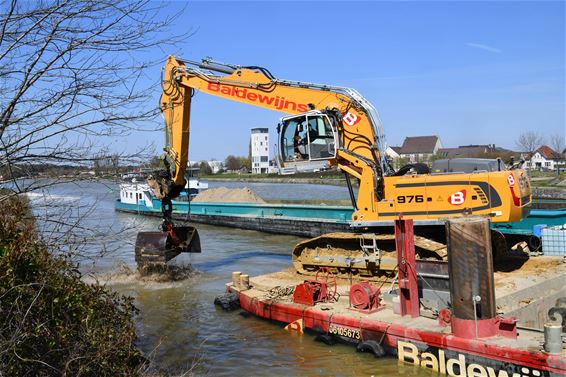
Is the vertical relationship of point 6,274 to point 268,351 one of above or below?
above

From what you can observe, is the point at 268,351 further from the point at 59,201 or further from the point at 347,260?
the point at 59,201

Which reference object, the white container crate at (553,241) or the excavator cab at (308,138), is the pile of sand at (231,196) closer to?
the excavator cab at (308,138)

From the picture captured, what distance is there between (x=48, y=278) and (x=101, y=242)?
0.57m

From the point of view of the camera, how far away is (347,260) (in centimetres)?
1178

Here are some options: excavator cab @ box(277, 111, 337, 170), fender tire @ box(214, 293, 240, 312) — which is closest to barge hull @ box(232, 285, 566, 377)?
fender tire @ box(214, 293, 240, 312)

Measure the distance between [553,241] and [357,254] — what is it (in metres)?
4.95

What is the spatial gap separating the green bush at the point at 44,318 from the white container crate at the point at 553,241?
34.6 ft

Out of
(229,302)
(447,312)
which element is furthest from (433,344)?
(229,302)

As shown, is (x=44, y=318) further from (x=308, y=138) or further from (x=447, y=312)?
(x=308, y=138)

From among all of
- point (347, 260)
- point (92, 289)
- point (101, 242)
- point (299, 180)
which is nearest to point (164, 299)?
point (347, 260)

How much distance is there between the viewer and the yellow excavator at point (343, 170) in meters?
10.4

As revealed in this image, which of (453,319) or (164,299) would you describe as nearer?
(453,319)

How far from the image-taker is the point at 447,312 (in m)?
7.93

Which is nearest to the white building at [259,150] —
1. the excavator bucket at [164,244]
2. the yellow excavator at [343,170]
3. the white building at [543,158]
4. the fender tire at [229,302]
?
the white building at [543,158]
